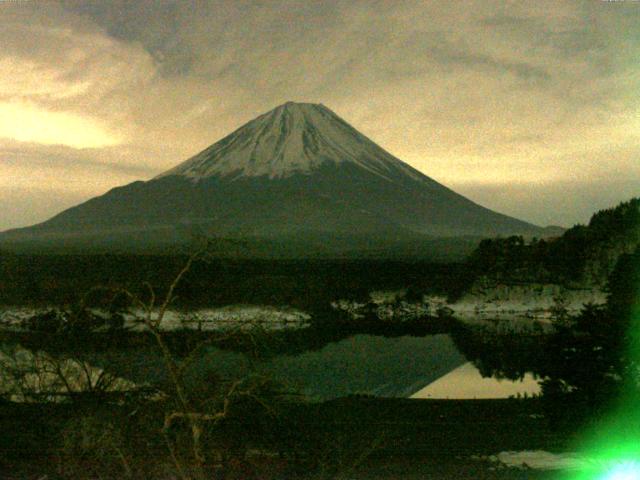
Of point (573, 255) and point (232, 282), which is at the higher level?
point (573, 255)

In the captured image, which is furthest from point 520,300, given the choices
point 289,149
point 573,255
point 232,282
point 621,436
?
point 289,149

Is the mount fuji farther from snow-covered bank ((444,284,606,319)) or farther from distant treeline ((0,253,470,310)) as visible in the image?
snow-covered bank ((444,284,606,319))

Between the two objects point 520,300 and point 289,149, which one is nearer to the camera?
point 520,300

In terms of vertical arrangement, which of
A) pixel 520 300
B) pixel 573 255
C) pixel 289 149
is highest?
pixel 289 149

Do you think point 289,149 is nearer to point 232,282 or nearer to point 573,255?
point 232,282

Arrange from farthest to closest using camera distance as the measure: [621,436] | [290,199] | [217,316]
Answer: [290,199] → [217,316] → [621,436]

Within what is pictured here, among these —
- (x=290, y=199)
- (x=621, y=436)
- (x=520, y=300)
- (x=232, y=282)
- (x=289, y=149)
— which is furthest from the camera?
(x=289, y=149)
